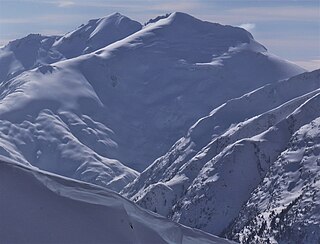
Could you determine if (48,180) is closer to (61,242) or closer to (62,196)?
(62,196)

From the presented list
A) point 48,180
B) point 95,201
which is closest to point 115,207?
point 95,201

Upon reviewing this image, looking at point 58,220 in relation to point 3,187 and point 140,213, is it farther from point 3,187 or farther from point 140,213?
point 140,213

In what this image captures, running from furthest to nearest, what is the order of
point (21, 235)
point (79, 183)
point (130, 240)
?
point (79, 183) < point (130, 240) < point (21, 235)

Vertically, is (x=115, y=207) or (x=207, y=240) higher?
(x=115, y=207)

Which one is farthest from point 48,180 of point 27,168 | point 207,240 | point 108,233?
point 207,240

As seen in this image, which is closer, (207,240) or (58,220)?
(58,220)

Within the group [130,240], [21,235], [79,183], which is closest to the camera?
[21,235]
